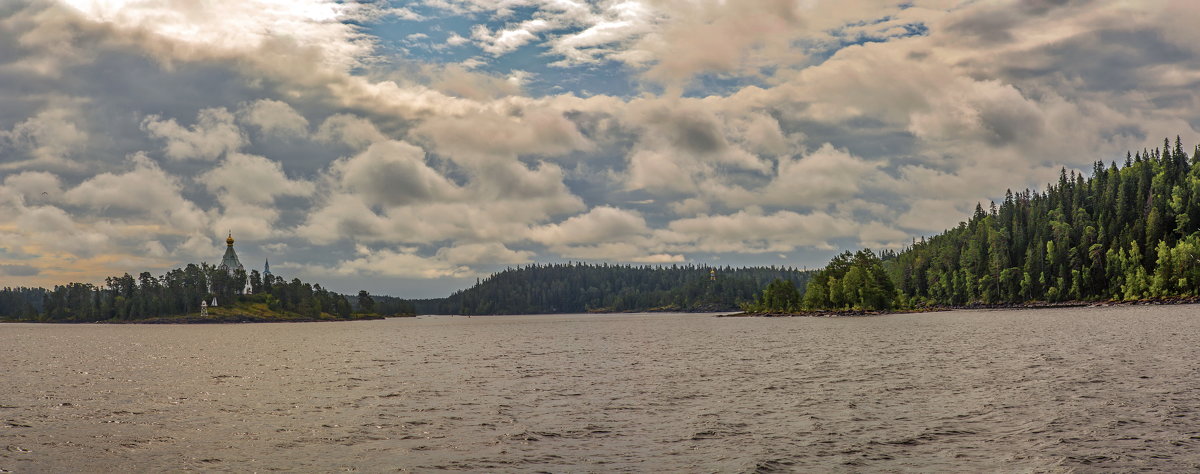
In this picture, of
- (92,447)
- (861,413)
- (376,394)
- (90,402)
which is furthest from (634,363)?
(92,447)

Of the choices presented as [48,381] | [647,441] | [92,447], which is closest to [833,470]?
[647,441]

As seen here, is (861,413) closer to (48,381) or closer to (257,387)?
(257,387)

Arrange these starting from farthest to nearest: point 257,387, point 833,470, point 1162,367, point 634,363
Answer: point 634,363 < point 257,387 < point 1162,367 < point 833,470

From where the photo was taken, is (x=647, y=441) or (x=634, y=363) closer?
(x=647, y=441)

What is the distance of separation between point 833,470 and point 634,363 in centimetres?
5784

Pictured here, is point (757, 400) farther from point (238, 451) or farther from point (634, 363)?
point (634, 363)

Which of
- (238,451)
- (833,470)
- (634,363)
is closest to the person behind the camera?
(833,470)

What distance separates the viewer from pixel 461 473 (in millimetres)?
30750

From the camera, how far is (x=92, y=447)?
38188 mm

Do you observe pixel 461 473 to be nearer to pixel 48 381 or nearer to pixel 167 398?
pixel 167 398

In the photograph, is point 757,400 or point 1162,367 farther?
point 1162,367

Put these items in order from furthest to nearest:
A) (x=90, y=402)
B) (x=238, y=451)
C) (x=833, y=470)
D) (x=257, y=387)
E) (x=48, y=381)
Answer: (x=48, y=381) → (x=257, y=387) → (x=90, y=402) → (x=238, y=451) → (x=833, y=470)

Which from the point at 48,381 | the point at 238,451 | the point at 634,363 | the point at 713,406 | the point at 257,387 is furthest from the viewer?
the point at 634,363

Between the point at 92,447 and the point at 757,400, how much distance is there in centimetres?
3632
